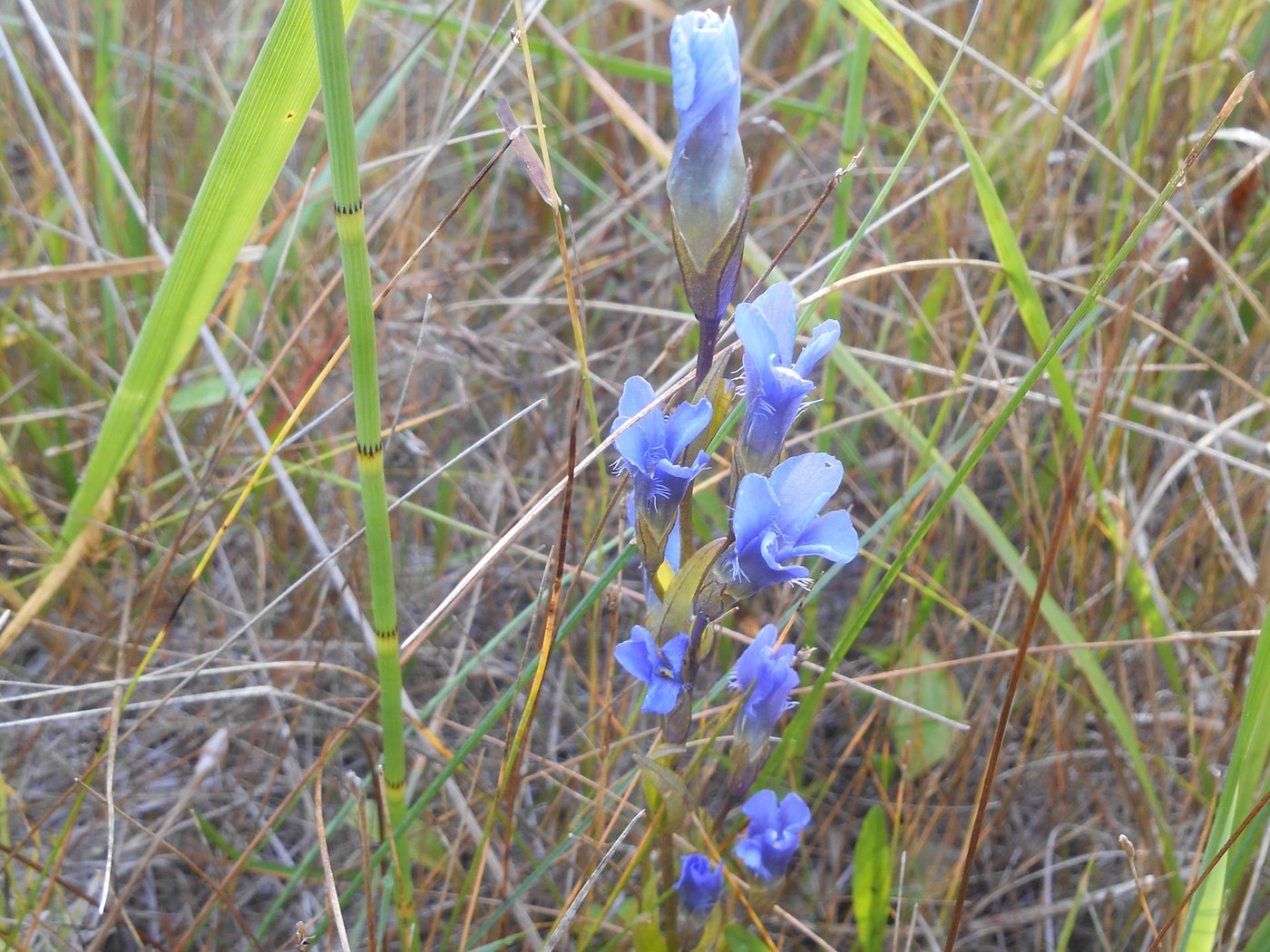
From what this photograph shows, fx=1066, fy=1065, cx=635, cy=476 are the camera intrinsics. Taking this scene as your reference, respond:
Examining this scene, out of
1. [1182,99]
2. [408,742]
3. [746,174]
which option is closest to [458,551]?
[408,742]

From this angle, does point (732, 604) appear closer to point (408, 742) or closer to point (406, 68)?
point (408, 742)

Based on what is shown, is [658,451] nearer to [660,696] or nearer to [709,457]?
[709,457]

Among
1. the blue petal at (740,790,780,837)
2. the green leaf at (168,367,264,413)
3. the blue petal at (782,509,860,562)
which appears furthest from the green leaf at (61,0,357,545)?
the blue petal at (740,790,780,837)

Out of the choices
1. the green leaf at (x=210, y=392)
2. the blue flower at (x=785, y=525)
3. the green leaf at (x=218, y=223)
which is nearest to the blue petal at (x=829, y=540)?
the blue flower at (x=785, y=525)

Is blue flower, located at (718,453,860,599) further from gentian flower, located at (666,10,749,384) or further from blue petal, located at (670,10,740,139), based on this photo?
blue petal, located at (670,10,740,139)

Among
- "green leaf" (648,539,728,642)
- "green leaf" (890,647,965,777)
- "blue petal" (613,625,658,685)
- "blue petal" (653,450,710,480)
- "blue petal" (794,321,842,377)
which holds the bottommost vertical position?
"green leaf" (890,647,965,777)

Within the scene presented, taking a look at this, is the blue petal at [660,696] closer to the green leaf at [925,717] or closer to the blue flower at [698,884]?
the blue flower at [698,884]
